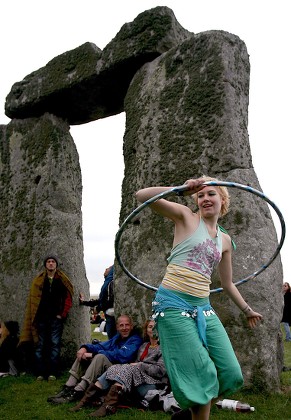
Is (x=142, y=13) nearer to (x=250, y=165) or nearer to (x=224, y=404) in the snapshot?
(x=250, y=165)

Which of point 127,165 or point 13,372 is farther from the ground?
point 127,165

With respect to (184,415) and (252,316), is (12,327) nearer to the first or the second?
(184,415)

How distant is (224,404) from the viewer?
520 centimetres

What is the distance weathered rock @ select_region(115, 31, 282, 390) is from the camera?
231 inches

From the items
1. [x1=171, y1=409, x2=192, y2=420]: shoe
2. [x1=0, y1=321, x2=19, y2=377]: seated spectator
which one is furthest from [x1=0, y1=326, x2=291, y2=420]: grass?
[x1=171, y1=409, x2=192, y2=420]: shoe

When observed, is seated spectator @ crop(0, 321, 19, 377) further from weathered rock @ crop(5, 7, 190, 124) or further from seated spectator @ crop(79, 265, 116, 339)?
weathered rock @ crop(5, 7, 190, 124)

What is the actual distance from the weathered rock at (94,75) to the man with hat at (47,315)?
2790 mm

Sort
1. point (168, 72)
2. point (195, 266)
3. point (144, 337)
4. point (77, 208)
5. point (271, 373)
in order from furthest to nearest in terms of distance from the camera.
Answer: point (77, 208) < point (168, 72) < point (144, 337) < point (271, 373) < point (195, 266)

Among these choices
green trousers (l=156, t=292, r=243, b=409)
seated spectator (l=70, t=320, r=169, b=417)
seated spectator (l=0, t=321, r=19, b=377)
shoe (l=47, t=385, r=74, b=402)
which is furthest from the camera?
seated spectator (l=0, t=321, r=19, b=377)

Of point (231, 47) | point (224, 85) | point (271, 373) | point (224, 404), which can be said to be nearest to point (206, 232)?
point (224, 404)

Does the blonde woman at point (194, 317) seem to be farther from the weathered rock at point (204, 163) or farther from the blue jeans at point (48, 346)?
the blue jeans at point (48, 346)

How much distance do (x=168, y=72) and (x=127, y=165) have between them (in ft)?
4.59

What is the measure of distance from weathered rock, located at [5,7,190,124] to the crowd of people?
12.6 feet

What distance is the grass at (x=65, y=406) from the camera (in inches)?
196
